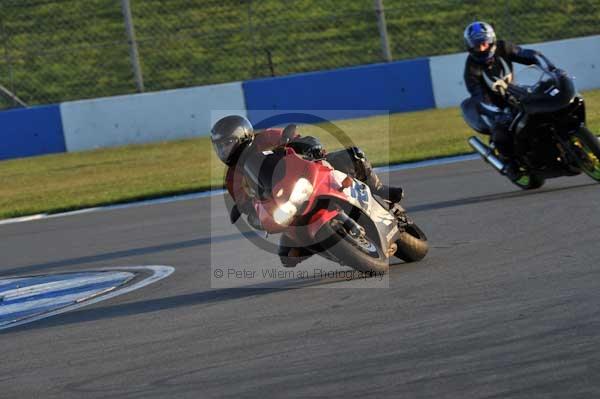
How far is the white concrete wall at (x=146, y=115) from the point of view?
2141cm

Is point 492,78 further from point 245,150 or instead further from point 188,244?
point 245,150

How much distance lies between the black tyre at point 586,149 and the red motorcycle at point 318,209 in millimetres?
3282

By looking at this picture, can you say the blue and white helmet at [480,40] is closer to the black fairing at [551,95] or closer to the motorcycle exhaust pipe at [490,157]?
the black fairing at [551,95]

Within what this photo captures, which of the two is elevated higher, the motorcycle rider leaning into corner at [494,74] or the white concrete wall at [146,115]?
the motorcycle rider leaning into corner at [494,74]

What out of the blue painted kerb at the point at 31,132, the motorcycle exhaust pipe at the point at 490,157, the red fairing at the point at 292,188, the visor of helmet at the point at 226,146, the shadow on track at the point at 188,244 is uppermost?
the visor of helmet at the point at 226,146

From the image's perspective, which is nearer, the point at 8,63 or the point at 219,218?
the point at 219,218

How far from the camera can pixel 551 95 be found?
1035 cm

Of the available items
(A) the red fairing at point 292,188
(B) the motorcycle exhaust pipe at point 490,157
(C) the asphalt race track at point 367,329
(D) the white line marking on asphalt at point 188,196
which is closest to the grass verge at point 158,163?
(D) the white line marking on asphalt at point 188,196

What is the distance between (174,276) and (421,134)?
10.2m

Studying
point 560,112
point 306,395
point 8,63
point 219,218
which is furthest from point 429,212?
point 8,63

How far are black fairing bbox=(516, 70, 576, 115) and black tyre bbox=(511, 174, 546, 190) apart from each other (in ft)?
3.24

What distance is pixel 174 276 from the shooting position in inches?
348

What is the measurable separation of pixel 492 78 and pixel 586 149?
1.39 m

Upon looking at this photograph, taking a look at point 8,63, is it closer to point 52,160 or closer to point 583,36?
point 52,160
